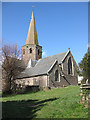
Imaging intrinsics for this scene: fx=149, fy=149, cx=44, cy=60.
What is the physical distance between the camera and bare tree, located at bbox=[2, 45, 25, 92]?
84.4 ft

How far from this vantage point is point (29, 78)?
34.3 m

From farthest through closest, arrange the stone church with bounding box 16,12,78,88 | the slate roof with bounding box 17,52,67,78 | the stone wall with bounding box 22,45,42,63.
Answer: the stone wall with bounding box 22,45,42,63 → the slate roof with bounding box 17,52,67,78 → the stone church with bounding box 16,12,78,88

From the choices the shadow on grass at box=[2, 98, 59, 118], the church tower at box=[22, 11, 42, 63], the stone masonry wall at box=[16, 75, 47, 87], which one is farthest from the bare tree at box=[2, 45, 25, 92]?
the church tower at box=[22, 11, 42, 63]

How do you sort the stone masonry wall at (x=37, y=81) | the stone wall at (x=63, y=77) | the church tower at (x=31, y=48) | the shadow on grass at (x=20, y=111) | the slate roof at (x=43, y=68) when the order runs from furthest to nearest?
1. the church tower at (x=31, y=48)
2. the slate roof at (x=43, y=68)
3. the stone wall at (x=63, y=77)
4. the stone masonry wall at (x=37, y=81)
5. the shadow on grass at (x=20, y=111)

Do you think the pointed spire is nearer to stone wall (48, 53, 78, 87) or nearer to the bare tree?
stone wall (48, 53, 78, 87)

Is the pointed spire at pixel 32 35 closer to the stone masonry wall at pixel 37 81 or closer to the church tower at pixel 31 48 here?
the church tower at pixel 31 48

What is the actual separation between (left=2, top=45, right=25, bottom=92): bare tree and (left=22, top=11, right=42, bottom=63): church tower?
75.9ft

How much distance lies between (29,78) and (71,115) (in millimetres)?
26202

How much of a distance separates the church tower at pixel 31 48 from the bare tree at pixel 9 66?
2313 cm

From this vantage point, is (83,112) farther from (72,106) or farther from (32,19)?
(32,19)

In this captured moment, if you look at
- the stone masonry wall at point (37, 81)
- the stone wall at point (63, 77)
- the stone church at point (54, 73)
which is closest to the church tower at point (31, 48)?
the stone church at point (54, 73)

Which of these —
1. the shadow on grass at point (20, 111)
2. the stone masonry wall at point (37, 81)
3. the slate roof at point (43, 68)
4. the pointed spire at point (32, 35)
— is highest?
the pointed spire at point (32, 35)

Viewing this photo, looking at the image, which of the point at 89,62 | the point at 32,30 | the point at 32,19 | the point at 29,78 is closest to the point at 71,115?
the point at 89,62

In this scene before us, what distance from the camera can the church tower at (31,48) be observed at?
51.7m
